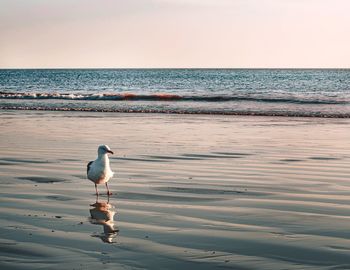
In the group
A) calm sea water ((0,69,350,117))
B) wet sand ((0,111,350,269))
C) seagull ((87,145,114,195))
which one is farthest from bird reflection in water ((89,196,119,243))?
calm sea water ((0,69,350,117))

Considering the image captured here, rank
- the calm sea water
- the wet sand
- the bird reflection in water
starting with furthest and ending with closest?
1. the calm sea water
2. the bird reflection in water
3. the wet sand

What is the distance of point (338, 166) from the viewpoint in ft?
39.3

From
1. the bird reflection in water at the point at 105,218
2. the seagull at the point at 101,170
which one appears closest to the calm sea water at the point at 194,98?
the seagull at the point at 101,170

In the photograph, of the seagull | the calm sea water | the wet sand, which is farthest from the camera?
the calm sea water

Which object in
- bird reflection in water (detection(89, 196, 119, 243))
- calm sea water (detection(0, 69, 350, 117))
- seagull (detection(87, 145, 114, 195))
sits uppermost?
calm sea water (detection(0, 69, 350, 117))

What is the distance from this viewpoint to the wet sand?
5965 mm

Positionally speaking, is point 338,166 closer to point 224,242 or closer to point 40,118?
point 224,242

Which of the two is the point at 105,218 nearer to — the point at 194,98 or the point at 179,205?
the point at 179,205

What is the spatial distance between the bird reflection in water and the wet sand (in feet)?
0.07

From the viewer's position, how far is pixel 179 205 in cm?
834

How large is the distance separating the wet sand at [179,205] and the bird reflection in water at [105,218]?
0.07 feet

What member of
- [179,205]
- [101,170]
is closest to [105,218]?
[179,205]

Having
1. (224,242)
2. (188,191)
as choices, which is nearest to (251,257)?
(224,242)

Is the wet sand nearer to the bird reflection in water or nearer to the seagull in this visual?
the bird reflection in water
